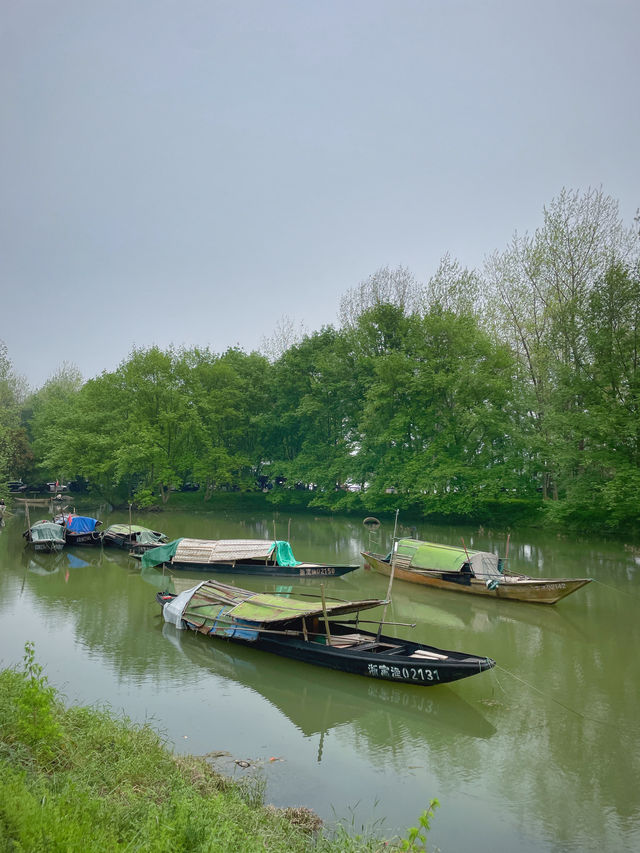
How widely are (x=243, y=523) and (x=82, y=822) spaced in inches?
1463

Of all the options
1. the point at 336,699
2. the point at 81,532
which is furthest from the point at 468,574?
the point at 81,532

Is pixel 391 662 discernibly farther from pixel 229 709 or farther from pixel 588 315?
pixel 588 315

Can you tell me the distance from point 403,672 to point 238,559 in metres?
13.0

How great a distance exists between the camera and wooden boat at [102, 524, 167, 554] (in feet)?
92.5

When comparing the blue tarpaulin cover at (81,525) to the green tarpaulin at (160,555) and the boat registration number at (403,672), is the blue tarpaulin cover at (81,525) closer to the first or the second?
the green tarpaulin at (160,555)

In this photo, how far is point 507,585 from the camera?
19.6 m

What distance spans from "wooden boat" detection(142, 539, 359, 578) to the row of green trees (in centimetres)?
1397

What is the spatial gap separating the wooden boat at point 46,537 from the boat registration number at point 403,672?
22.6 metres

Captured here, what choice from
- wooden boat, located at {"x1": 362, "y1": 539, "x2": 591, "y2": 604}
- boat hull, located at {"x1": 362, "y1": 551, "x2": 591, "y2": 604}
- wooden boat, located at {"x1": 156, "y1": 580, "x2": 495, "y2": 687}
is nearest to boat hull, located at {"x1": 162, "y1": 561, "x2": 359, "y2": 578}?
wooden boat, located at {"x1": 362, "y1": 539, "x2": 591, "y2": 604}

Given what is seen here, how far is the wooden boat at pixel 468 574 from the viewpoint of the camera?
1884 centimetres

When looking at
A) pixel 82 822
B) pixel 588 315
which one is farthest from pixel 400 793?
pixel 588 315

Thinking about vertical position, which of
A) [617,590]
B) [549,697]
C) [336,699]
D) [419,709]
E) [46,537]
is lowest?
[336,699]

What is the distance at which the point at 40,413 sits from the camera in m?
63.2

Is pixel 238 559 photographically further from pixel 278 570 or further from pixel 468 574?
pixel 468 574
